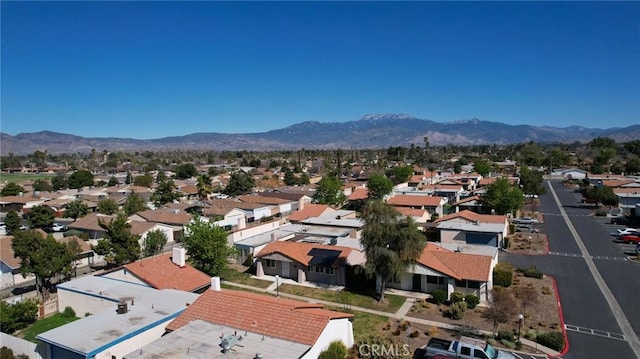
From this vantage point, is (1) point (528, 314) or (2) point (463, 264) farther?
(2) point (463, 264)

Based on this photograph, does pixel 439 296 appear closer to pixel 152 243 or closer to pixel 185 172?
pixel 152 243

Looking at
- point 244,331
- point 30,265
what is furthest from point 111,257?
point 244,331

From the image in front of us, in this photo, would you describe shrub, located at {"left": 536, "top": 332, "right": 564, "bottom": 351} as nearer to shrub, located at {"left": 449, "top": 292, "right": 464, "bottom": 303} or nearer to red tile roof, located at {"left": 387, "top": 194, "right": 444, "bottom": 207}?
shrub, located at {"left": 449, "top": 292, "right": 464, "bottom": 303}

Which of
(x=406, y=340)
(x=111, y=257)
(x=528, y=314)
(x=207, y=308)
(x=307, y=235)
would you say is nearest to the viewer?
(x=207, y=308)

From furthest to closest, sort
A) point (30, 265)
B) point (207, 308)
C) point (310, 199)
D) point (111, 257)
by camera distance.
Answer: point (310, 199) < point (111, 257) < point (30, 265) < point (207, 308)

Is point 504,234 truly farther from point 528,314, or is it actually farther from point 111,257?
point 111,257

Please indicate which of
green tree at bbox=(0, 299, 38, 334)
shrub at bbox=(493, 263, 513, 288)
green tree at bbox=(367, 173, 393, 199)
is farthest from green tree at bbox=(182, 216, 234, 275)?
green tree at bbox=(367, 173, 393, 199)
